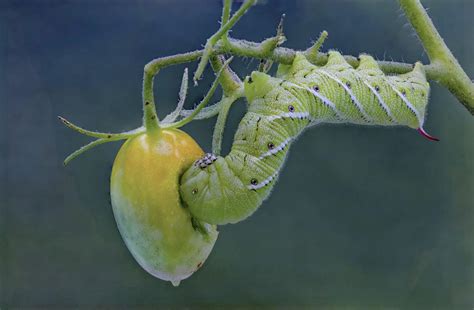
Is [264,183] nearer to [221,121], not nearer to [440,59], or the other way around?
[221,121]

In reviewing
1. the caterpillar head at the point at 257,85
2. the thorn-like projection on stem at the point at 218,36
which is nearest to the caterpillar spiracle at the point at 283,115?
the caterpillar head at the point at 257,85

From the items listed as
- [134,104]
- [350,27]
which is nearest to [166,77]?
[134,104]

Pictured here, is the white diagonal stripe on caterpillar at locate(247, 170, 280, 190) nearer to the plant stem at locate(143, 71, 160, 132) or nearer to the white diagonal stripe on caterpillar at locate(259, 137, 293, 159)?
the white diagonal stripe on caterpillar at locate(259, 137, 293, 159)

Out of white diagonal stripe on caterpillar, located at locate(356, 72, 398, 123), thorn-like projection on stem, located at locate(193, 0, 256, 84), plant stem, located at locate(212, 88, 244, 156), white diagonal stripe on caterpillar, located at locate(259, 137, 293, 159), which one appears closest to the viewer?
thorn-like projection on stem, located at locate(193, 0, 256, 84)

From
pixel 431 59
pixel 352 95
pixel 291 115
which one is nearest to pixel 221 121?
pixel 291 115

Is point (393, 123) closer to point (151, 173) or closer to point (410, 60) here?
point (151, 173)

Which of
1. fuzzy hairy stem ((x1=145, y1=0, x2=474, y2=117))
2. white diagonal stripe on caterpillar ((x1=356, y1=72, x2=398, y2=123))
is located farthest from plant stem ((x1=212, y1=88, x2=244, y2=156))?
white diagonal stripe on caterpillar ((x1=356, y1=72, x2=398, y2=123))
